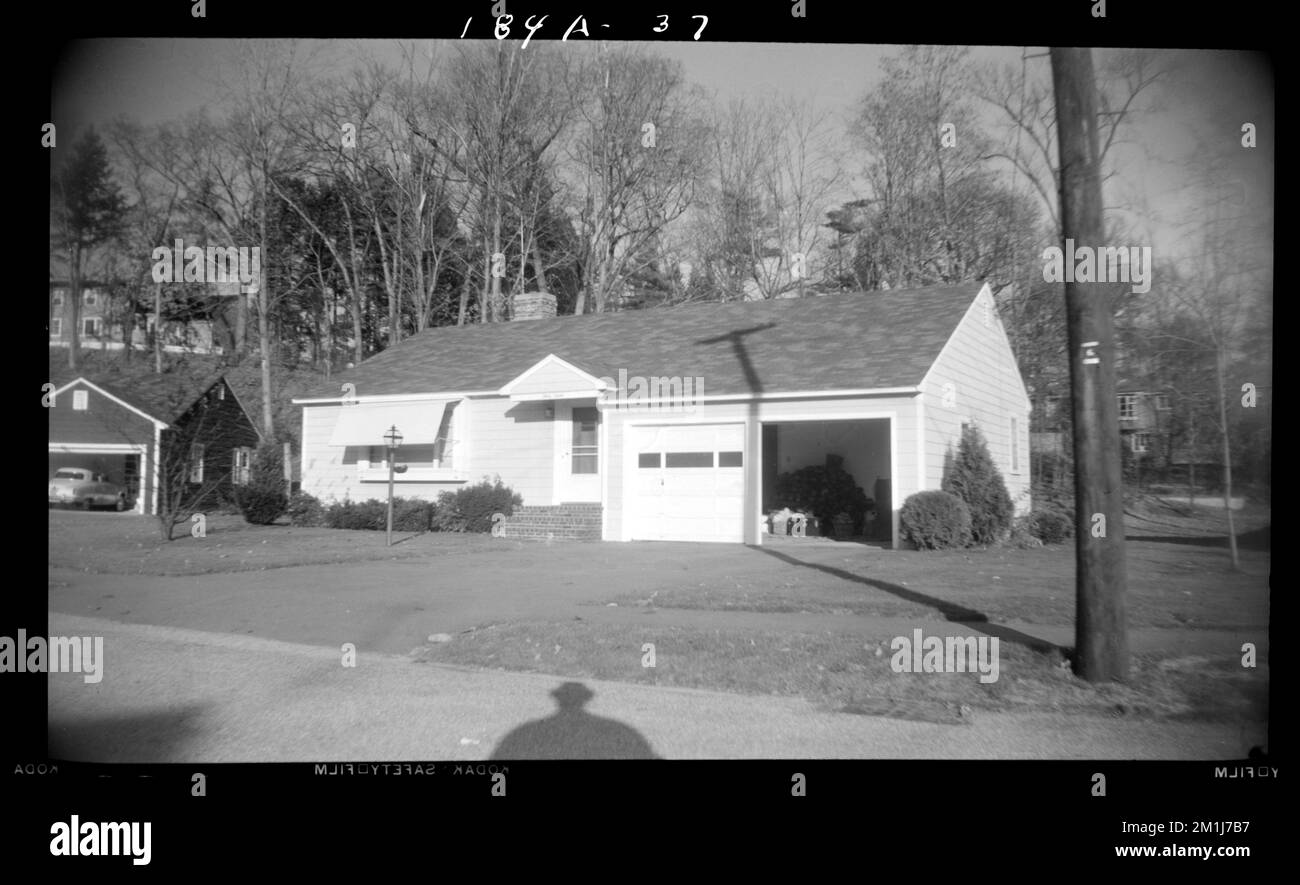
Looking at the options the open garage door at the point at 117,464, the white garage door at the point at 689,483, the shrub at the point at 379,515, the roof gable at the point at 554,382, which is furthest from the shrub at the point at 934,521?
the open garage door at the point at 117,464

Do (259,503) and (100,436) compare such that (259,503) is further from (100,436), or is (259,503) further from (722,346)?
(722,346)

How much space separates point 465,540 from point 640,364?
4.96 metres

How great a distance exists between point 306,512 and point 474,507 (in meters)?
4.19

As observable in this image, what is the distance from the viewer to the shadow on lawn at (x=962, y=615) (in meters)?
6.77

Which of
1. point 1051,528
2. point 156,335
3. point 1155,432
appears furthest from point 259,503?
point 1155,432

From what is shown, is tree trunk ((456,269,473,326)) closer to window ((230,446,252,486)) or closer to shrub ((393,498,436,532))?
window ((230,446,252,486))

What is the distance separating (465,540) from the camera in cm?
1597

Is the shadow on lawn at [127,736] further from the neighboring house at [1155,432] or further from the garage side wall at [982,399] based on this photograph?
the garage side wall at [982,399]

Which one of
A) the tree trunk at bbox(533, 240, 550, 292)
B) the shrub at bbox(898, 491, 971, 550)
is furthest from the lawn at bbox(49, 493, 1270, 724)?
the tree trunk at bbox(533, 240, 550, 292)

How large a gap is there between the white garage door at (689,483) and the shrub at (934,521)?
10.1 feet

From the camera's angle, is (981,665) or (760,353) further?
(760,353)
